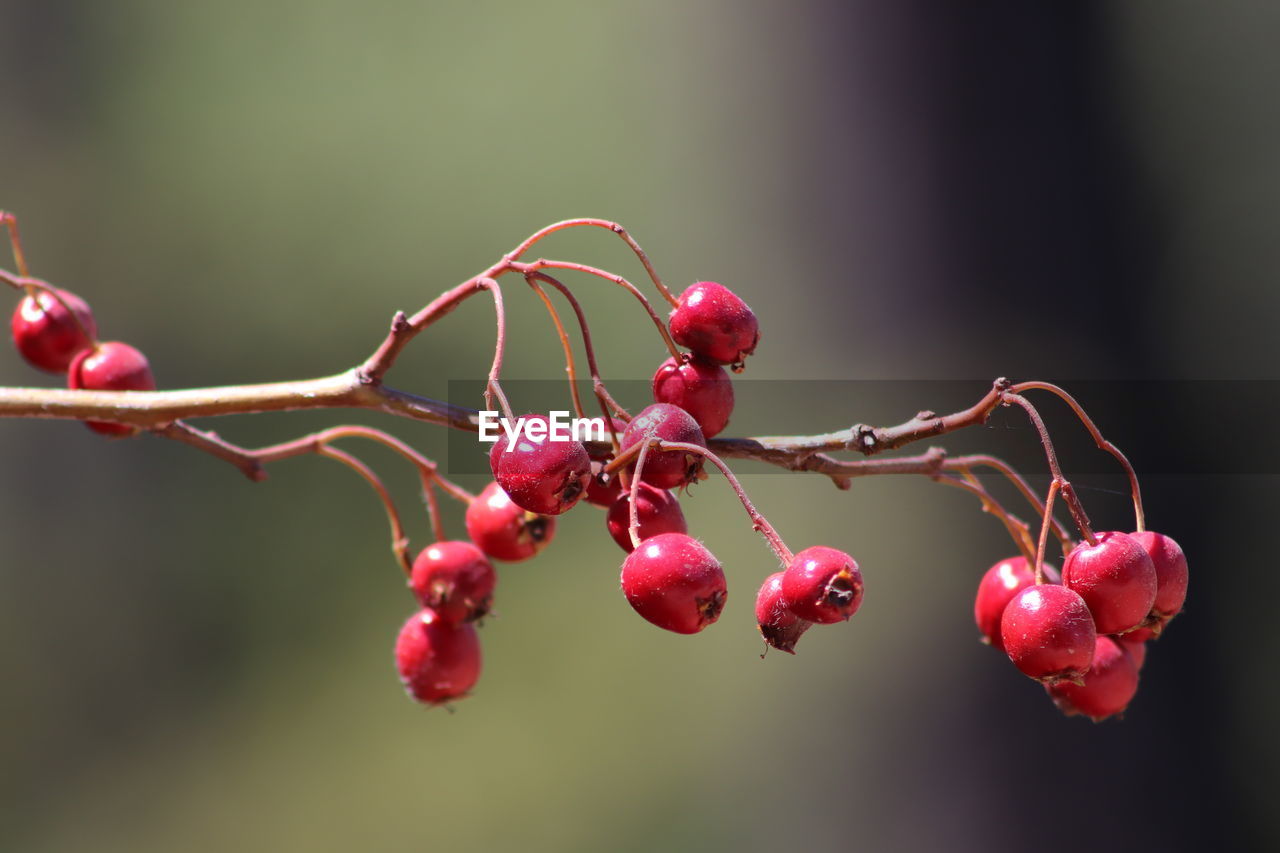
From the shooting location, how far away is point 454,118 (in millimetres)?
2016

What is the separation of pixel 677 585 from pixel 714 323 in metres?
0.15

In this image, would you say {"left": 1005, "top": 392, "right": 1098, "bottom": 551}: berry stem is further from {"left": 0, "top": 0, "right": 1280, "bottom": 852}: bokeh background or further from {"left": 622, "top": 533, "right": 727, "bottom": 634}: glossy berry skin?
{"left": 0, "top": 0, "right": 1280, "bottom": 852}: bokeh background

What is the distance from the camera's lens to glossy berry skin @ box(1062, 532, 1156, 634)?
45 centimetres

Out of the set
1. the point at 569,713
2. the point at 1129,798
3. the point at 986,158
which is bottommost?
the point at 569,713

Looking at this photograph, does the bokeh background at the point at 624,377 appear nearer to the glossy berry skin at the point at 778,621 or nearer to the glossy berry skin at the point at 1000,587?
the glossy berry skin at the point at 1000,587

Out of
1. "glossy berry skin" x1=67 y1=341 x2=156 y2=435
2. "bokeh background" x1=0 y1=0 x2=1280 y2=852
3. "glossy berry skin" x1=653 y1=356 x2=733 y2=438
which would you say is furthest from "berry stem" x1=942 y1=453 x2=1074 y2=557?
"bokeh background" x1=0 y1=0 x2=1280 y2=852

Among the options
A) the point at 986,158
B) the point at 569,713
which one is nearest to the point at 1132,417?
the point at 986,158

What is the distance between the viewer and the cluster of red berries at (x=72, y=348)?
62 centimetres

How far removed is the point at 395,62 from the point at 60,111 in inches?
23.2

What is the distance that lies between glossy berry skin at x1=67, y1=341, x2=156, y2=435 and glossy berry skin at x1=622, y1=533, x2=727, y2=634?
35 cm

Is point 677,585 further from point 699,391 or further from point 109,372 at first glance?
point 109,372

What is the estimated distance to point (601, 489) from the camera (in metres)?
0.50

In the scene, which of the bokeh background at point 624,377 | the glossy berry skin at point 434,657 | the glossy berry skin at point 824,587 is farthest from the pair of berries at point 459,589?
the bokeh background at point 624,377

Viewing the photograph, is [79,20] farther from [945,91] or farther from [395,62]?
[945,91]
